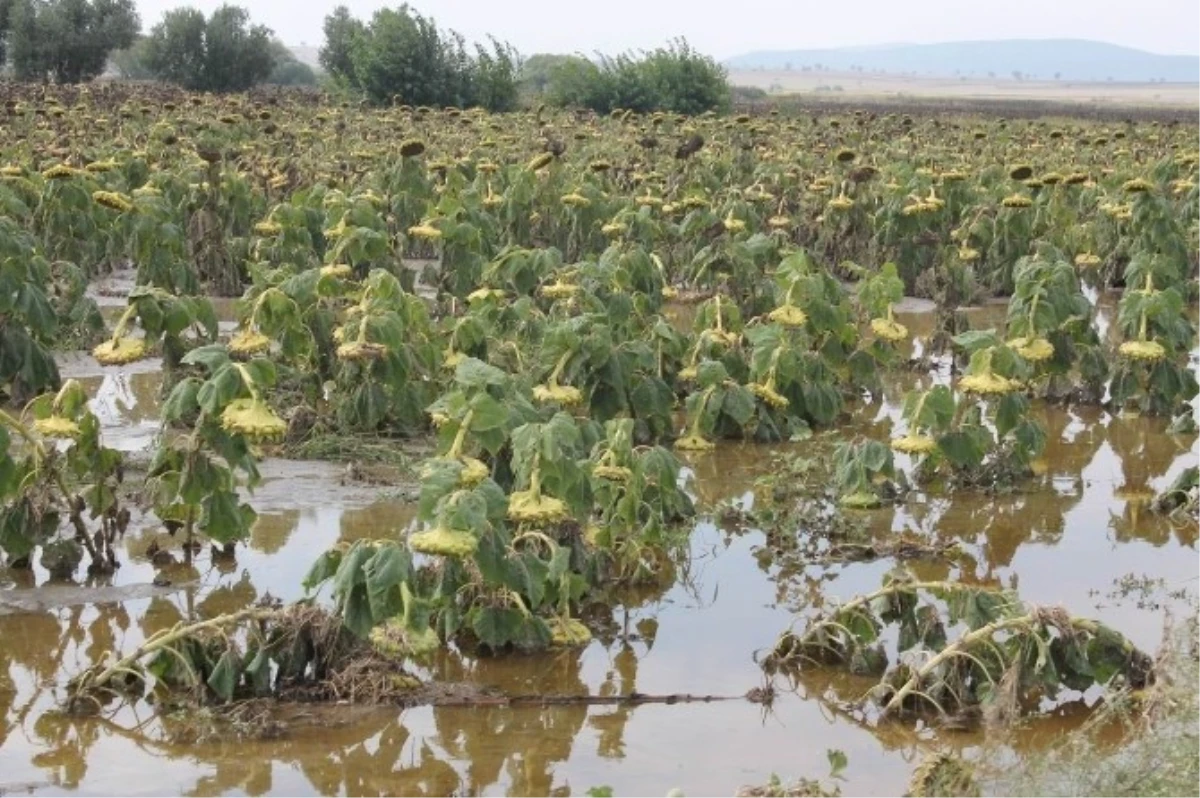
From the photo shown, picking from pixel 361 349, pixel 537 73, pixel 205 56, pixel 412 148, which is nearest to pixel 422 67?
pixel 205 56

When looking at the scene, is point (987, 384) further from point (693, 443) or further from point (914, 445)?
point (693, 443)

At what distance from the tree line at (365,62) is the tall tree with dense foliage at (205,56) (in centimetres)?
2

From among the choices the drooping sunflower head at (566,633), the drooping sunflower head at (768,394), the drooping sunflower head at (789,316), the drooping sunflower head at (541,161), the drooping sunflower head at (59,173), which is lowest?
the drooping sunflower head at (566,633)

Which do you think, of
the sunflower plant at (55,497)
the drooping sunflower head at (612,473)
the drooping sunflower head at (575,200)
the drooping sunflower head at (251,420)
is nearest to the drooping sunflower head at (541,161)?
→ the drooping sunflower head at (575,200)

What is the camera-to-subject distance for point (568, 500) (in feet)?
23.2

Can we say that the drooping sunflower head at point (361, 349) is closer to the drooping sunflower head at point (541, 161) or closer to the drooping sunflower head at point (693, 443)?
the drooping sunflower head at point (693, 443)

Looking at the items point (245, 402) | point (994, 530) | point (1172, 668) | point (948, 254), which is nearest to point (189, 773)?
point (245, 402)

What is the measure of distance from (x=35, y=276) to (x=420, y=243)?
6.45 m

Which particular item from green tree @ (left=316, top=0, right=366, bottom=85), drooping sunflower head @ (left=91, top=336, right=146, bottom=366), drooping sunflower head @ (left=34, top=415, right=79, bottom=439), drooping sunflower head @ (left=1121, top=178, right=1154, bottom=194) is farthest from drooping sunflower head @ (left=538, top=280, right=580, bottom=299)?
green tree @ (left=316, top=0, right=366, bottom=85)

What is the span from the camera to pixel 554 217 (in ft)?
52.2

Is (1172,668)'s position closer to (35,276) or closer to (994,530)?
(994,530)

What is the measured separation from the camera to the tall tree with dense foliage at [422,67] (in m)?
35.2

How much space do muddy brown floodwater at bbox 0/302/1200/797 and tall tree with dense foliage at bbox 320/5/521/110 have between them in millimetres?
25761

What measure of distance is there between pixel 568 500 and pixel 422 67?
29228 millimetres
